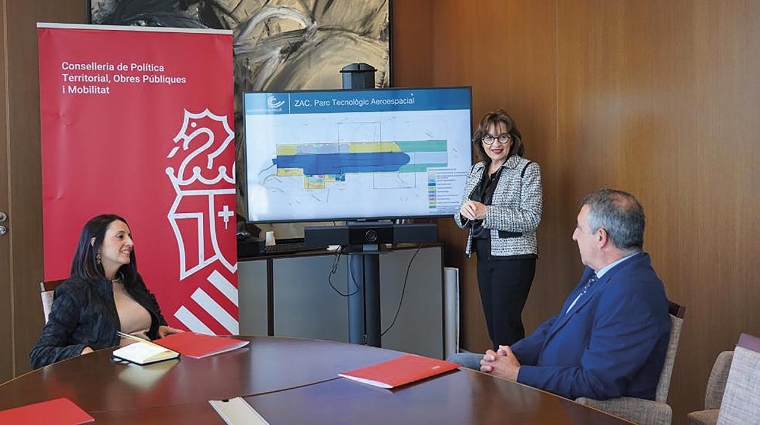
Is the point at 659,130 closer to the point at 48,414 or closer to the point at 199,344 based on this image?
the point at 199,344

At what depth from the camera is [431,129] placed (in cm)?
466

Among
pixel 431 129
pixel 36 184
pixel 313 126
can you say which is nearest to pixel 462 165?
pixel 431 129

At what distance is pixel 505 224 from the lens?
427cm

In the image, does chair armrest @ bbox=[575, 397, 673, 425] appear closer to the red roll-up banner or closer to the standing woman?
the standing woman

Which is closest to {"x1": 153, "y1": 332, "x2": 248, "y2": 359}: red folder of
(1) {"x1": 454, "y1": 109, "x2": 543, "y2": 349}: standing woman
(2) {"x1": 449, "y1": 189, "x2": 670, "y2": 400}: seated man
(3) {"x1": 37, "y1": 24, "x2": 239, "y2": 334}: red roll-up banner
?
(2) {"x1": 449, "y1": 189, "x2": 670, "y2": 400}: seated man

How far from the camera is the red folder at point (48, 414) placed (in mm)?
1987

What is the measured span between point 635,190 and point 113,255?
2.42 m

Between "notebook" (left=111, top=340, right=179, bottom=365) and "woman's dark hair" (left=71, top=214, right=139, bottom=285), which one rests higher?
"woman's dark hair" (left=71, top=214, right=139, bottom=285)

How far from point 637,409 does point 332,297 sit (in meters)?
3.01

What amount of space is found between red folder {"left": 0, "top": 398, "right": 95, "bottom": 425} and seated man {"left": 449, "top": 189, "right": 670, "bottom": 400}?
1.33 metres

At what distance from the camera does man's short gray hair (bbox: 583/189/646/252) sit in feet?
8.68

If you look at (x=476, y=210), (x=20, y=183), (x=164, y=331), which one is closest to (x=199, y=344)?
(x=164, y=331)

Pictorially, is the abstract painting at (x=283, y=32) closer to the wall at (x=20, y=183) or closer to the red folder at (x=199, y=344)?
the wall at (x=20, y=183)

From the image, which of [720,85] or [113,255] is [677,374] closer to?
[720,85]
